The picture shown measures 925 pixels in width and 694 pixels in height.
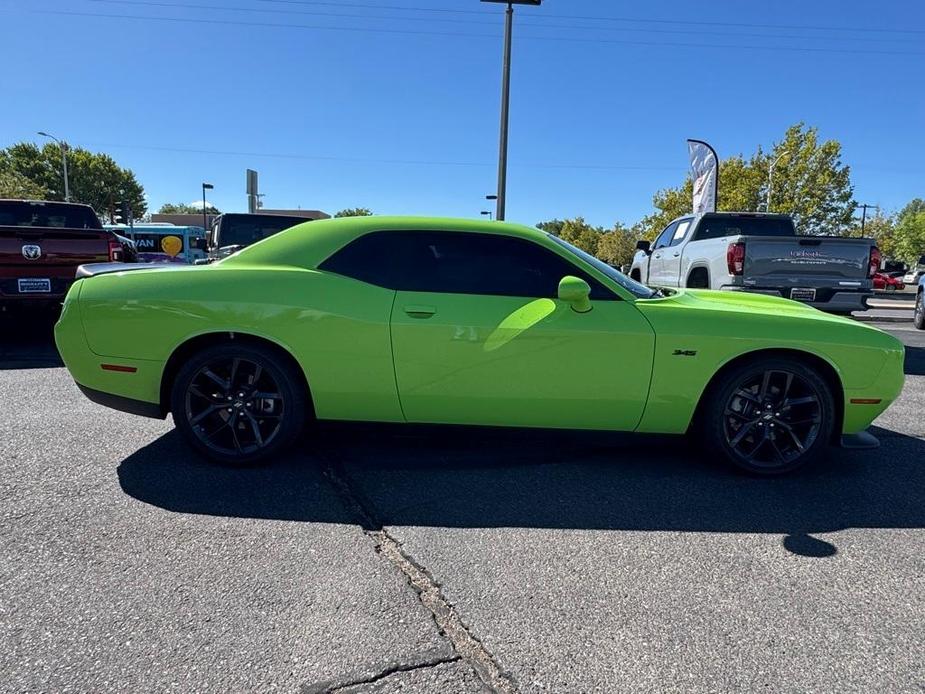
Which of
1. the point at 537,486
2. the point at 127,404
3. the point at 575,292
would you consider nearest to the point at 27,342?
the point at 127,404

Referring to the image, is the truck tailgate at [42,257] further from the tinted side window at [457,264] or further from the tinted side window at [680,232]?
the tinted side window at [680,232]

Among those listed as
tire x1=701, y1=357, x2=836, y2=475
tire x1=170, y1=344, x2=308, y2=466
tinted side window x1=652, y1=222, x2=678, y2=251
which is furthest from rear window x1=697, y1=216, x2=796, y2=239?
tire x1=170, y1=344, x2=308, y2=466

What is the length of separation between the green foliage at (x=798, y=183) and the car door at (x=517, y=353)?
113 feet

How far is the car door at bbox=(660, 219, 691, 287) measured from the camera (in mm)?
9234

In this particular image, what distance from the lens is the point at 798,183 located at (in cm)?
3394

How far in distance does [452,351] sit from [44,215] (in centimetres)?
886

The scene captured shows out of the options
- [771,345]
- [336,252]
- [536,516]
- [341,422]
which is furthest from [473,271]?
[771,345]

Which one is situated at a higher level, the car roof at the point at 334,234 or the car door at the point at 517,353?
the car roof at the point at 334,234

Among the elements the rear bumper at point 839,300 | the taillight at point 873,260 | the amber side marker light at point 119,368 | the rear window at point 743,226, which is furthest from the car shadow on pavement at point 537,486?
the rear window at point 743,226

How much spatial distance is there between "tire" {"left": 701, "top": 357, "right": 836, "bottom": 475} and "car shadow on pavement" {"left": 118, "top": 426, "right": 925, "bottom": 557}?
0.14 meters

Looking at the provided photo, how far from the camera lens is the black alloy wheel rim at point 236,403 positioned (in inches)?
137

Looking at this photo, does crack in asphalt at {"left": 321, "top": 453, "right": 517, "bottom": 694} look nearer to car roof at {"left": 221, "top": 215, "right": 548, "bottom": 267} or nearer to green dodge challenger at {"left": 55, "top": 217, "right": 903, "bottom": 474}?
green dodge challenger at {"left": 55, "top": 217, "right": 903, "bottom": 474}

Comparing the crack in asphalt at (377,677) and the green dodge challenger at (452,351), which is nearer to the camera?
the crack in asphalt at (377,677)

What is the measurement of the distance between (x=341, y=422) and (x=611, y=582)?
1.83 metres
